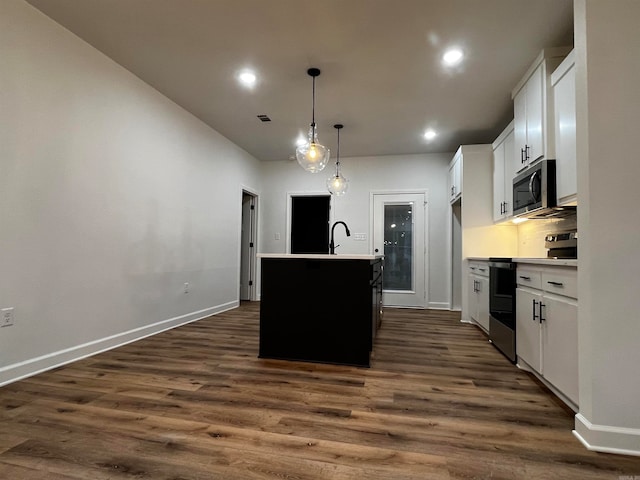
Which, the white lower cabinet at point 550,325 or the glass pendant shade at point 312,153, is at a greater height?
the glass pendant shade at point 312,153

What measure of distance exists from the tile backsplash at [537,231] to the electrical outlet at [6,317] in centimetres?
462

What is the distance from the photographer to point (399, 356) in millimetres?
2988

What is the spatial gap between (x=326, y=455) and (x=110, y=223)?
9.19 feet

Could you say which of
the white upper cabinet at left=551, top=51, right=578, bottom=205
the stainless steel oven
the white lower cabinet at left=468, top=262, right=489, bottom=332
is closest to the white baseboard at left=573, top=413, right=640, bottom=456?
the stainless steel oven

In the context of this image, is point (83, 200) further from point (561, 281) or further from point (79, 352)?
point (561, 281)

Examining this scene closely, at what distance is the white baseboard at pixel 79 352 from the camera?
7.57 feet

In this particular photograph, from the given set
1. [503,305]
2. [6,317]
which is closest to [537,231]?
[503,305]

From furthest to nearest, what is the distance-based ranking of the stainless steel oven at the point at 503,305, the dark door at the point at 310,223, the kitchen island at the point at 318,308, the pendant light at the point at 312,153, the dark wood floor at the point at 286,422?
the dark door at the point at 310,223 < the pendant light at the point at 312,153 < the stainless steel oven at the point at 503,305 < the kitchen island at the point at 318,308 < the dark wood floor at the point at 286,422

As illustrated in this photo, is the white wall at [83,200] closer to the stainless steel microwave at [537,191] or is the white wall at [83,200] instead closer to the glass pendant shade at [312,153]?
the glass pendant shade at [312,153]

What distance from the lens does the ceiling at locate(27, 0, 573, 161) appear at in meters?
2.42

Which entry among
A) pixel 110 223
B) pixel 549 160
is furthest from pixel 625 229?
pixel 110 223

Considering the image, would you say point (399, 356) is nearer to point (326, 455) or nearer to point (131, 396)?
point (326, 455)

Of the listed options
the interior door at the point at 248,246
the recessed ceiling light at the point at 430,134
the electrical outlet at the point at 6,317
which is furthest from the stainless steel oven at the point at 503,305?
the interior door at the point at 248,246

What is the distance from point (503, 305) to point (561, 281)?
1.09 m
